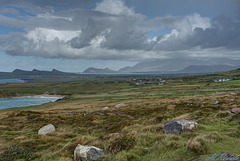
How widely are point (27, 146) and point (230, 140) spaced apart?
1814 centimetres

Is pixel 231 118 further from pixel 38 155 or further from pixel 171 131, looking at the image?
pixel 38 155

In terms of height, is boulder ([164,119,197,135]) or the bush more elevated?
boulder ([164,119,197,135])

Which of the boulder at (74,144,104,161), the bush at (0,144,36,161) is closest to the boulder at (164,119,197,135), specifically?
the boulder at (74,144,104,161)

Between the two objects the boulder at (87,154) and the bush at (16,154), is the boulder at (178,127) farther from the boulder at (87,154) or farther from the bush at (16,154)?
the bush at (16,154)

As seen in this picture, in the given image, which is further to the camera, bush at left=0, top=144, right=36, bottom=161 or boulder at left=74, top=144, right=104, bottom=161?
bush at left=0, top=144, right=36, bottom=161

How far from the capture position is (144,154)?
36.9 feet

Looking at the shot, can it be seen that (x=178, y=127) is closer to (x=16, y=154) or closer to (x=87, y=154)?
(x=87, y=154)

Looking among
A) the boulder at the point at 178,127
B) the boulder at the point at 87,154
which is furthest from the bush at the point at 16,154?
the boulder at the point at 178,127

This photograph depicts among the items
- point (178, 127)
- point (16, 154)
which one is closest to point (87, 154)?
point (16, 154)

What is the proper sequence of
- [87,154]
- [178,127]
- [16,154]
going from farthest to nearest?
1. [178,127]
2. [16,154]
3. [87,154]

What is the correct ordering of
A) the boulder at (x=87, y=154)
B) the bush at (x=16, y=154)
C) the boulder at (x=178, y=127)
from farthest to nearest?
1. the boulder at (x=178, y=127)
2. the bush at (x=16, y=154)
3. the boulder at (x=87, y=154)

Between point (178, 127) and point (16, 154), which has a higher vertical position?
point (178, 127)

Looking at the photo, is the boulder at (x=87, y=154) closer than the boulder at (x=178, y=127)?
Yes

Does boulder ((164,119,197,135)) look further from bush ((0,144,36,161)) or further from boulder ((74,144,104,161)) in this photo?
bush ((0,144,36,161))
